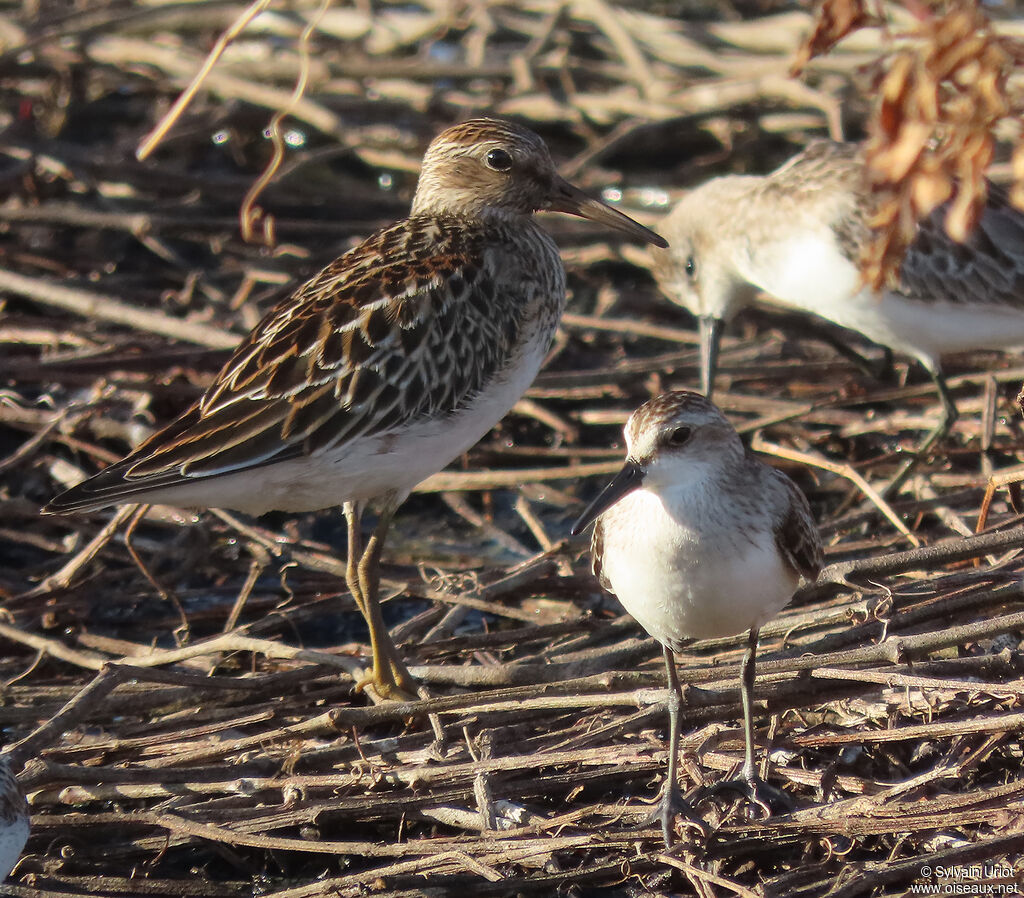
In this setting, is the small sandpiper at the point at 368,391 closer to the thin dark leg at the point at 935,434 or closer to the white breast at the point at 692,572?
the white breast at the point at 692,572

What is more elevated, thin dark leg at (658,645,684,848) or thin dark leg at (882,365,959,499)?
thin dark leg at (882,365,959,499)

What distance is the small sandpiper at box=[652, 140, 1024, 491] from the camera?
6.70 meters

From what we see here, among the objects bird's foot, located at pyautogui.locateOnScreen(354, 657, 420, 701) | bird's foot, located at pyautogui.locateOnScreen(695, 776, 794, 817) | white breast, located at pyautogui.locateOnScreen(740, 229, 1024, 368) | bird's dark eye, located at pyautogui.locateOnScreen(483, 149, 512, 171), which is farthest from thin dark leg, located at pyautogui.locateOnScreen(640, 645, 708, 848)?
white breast, located at pyautogui.locateOnScreen(740, 229, 1024, 368)

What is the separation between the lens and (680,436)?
4164 millimetres

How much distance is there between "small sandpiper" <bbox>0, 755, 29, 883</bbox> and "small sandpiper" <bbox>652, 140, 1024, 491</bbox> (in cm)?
395

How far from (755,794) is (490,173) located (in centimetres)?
271

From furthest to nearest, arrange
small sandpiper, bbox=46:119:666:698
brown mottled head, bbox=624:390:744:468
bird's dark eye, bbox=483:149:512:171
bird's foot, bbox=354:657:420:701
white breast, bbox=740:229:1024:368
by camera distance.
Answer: white breast, bbox=740:229:1024:368, bird's dark eye, bbox=483:149:512:171, bird's foot, bbox=354:657:420:701, small sandpiper, bbox=46:119:666:698, brown mottled head, bbox=624:390:744:468

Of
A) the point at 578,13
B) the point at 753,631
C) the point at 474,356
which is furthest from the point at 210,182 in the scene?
the point at 753,631

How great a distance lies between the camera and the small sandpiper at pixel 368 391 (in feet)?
16.2

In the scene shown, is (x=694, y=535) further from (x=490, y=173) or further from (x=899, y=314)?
(x=899, y=314)

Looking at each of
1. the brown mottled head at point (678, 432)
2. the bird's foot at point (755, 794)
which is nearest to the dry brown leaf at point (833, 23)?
the brown mottled head at point (678, 432)

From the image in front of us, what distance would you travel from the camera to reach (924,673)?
4.63m

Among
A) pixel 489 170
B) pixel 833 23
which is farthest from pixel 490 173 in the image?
pixel 833 23

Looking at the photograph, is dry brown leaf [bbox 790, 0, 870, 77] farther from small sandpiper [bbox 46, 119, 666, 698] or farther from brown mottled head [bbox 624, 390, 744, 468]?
small sandpiper [bbox 46, 119, 666, 698]
